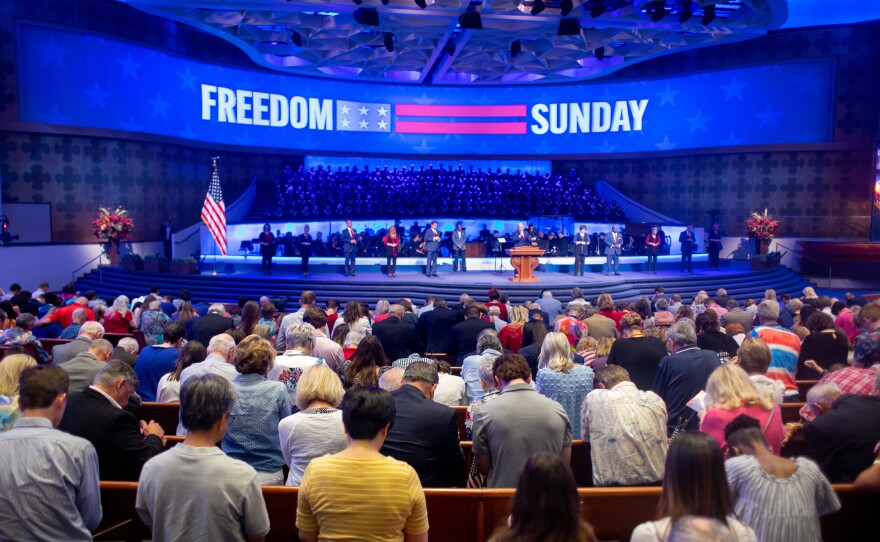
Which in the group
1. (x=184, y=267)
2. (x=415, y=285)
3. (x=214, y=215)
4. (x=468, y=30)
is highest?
(x=468, y=30)

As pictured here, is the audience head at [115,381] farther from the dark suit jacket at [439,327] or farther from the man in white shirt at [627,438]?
the dark suit jacket at [439,327]

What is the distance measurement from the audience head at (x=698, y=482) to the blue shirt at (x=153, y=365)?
14.6ft

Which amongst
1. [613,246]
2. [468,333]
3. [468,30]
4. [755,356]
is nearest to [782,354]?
[755,356]

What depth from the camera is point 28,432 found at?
2.82 m

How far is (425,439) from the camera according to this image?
139 inches

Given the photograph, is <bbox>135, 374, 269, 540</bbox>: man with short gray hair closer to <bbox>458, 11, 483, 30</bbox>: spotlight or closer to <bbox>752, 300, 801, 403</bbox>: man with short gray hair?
<bbox>752, 300, 801, 403</bbox>: man with short gray hair

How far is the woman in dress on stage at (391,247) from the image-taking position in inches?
669

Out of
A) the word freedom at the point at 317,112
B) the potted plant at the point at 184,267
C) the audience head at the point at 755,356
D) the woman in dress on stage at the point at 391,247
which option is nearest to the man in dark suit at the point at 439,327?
the audience head at the point at 755,356

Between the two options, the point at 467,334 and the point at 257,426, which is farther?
the point at 467,334

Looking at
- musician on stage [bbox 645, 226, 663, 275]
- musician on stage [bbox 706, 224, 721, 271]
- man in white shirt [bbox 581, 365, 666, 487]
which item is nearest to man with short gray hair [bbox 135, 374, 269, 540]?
man in white shirt [bbox 581, 365, 666, 487]

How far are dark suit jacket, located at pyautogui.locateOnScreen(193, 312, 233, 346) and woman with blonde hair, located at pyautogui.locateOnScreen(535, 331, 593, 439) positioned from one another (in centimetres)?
387

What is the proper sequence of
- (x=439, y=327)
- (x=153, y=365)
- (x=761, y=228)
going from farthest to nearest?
1. (x=761, y=228)
2. (x=439, y=327)
3. (x=153, y=365)

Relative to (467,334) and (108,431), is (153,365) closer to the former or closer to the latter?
(108,431)

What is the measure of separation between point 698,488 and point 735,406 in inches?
57.9
